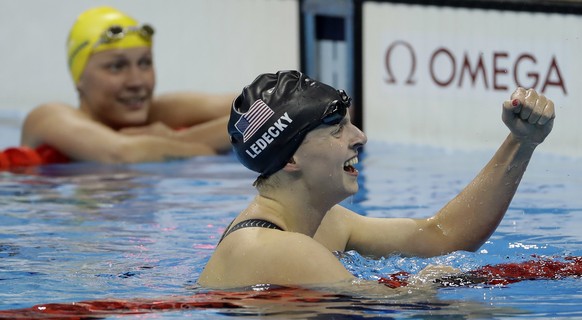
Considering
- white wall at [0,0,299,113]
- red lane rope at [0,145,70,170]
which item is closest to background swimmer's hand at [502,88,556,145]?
red lane rope at [0,145,70,170]

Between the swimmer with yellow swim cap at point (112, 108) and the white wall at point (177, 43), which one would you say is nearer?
the swimmer with yellow swim cap at point (112, 108)

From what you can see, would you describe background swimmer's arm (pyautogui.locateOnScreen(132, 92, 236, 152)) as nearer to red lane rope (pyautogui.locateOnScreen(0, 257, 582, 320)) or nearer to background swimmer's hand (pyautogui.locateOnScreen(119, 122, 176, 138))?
background swimmer's hand (pyautogui.locateOnScreen(119, 122, 176, 138))

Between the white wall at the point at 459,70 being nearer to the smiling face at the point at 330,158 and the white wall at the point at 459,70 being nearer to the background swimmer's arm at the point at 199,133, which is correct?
the background swimmer's arm at the point at 199,133

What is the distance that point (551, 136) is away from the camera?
6785 mm

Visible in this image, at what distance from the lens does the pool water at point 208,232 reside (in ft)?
12.0

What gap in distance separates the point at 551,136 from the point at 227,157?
5.94ft

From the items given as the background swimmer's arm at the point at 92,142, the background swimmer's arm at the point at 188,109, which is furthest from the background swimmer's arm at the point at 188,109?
the background swimmer's arm at the point at 92,142

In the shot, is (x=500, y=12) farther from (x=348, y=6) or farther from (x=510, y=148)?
(x=510, y=148)

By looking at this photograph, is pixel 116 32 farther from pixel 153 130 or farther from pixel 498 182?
pixel 498 182

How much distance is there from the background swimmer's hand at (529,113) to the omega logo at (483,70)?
9.12ft

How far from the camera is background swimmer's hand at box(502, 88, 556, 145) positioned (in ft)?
12.6

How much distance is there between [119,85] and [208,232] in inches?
98.7

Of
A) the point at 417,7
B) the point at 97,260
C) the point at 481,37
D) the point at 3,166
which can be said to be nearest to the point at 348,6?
the point at 417,7

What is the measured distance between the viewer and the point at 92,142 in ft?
23.6
